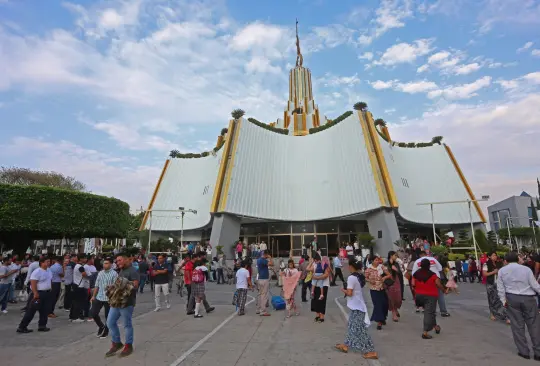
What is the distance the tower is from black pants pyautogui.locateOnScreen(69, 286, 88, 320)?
34319mm

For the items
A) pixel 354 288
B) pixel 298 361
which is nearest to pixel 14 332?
pixel 298 361

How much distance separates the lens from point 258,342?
19.1ft

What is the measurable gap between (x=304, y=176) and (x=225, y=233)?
30.8ft

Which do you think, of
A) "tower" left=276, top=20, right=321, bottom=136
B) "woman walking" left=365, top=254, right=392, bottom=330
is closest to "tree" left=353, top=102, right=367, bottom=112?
"tower" left=276, top=20, right=321, bottom=136

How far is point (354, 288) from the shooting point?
539 centimetres

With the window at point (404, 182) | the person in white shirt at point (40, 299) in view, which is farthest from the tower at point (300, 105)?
the person in white shirt at point (40, 299)

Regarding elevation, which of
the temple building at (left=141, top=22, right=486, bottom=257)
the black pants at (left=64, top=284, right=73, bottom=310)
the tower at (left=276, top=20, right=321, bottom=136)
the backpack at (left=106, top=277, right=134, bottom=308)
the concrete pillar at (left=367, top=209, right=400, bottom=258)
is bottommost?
the black pants at (left=64, top=284, right=73, bottom=310)

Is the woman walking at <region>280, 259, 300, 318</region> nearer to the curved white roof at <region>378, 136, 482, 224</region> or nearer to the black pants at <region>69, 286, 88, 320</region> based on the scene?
the black pants at <region>69, 286, 88, 320</region>

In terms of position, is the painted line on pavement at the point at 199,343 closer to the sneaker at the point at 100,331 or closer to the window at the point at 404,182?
the sneaker at the point at 100,331

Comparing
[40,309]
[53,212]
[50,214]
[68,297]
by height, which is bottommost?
[68,297]

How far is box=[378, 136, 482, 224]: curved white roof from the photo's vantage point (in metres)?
27.7

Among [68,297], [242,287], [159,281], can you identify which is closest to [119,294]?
[242,287]

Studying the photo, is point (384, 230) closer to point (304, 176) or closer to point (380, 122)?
point (304, 176)

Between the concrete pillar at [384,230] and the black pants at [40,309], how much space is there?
21279 mm
